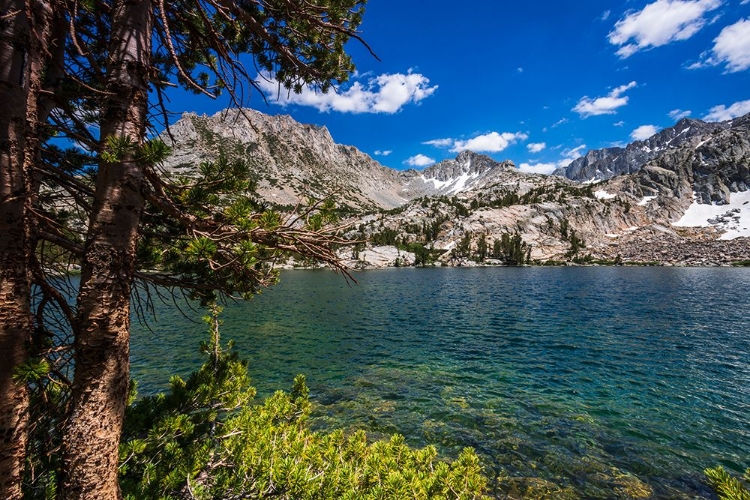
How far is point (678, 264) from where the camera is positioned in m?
144

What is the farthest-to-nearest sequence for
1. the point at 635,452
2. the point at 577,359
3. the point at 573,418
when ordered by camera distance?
the point at 577,359, the point at 573,418, the point at 635,452

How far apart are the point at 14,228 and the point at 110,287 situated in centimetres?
103

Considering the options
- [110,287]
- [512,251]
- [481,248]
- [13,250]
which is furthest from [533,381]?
[481,248]

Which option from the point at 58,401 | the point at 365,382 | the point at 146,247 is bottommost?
the point at 365,382

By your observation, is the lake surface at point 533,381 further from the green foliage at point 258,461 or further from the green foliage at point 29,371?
the green foliage at point 29,371

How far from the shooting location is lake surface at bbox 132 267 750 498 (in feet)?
38.3

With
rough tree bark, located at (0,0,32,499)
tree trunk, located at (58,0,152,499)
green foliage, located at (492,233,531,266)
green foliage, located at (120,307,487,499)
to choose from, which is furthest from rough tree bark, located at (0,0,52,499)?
green foliage, located at (492,233,531,266)

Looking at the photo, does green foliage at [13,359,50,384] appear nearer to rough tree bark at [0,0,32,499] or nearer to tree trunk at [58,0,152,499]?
rough tree bark at [0,0,32,499]

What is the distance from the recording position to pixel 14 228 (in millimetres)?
3354

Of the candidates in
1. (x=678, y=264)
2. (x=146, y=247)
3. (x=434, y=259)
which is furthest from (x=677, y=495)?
(x=678, y=264)

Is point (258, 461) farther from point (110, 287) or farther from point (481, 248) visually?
point (481, 248)

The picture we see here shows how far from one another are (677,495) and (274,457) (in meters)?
12.5

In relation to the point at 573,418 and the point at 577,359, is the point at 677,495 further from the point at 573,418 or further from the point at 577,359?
the point at 577,359

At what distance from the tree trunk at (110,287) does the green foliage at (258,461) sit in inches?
49.2
